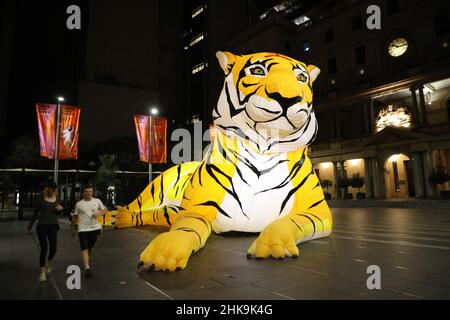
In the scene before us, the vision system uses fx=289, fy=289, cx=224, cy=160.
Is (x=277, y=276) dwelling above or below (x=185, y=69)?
below

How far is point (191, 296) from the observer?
8.20 ft

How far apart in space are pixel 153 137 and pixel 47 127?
15.2ft

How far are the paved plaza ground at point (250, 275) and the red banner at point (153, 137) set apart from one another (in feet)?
32.6

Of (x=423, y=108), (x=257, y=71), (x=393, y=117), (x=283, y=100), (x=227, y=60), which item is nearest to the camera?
(x=283, y=100)

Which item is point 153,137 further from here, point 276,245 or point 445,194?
point 445,194

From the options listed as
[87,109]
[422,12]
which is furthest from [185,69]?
[422,12]

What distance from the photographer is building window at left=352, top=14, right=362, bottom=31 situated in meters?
28.6

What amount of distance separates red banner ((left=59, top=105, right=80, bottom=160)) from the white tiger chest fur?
11.2 m

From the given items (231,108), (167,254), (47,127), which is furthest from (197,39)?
(167,254)

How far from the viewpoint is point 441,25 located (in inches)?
928

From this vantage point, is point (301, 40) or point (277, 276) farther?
point (301, 40)

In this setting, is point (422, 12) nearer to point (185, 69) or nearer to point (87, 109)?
point (87, 109)

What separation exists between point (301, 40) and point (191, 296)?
35.9 m
